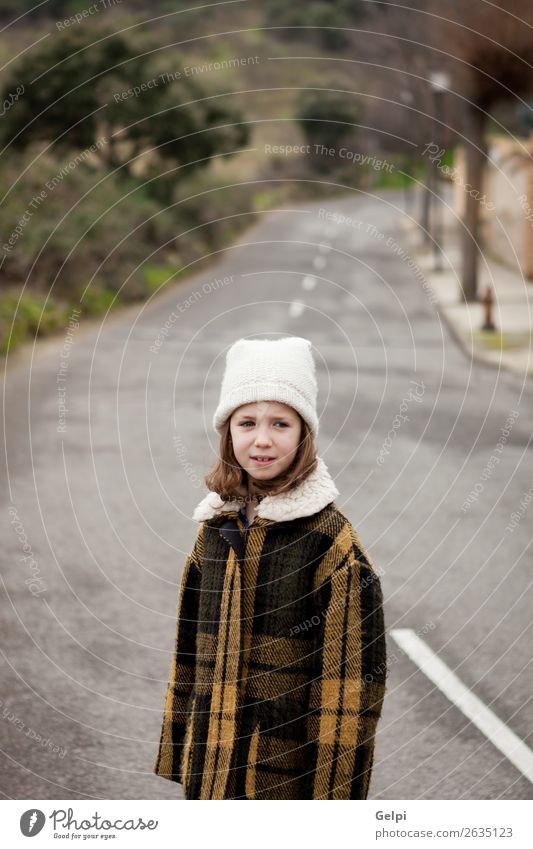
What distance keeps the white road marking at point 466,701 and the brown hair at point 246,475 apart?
191 centimetres

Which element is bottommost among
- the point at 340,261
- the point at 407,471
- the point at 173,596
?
the point at 173,596

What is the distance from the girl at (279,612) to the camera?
246 cm

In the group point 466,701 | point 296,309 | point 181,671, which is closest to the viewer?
point 181,671

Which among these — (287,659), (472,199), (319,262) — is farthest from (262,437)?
(319,262)

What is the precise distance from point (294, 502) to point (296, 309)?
16.1 m

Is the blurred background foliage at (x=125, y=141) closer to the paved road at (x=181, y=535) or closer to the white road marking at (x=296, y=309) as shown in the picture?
the paved road at (x=181, y=535)

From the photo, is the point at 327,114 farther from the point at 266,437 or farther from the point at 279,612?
the point at 279,612

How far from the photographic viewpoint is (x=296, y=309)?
60.4ft

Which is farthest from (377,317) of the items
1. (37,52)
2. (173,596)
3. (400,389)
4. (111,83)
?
(173,596)

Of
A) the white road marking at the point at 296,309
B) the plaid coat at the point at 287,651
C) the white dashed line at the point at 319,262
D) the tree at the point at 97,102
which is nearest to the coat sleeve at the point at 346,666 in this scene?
the plaid coat at the point at 287,651

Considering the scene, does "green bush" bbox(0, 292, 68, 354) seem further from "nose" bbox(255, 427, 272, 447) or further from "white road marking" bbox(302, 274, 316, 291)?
"nose" bbox(255, 427, 272, 447)

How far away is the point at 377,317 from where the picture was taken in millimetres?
18578
